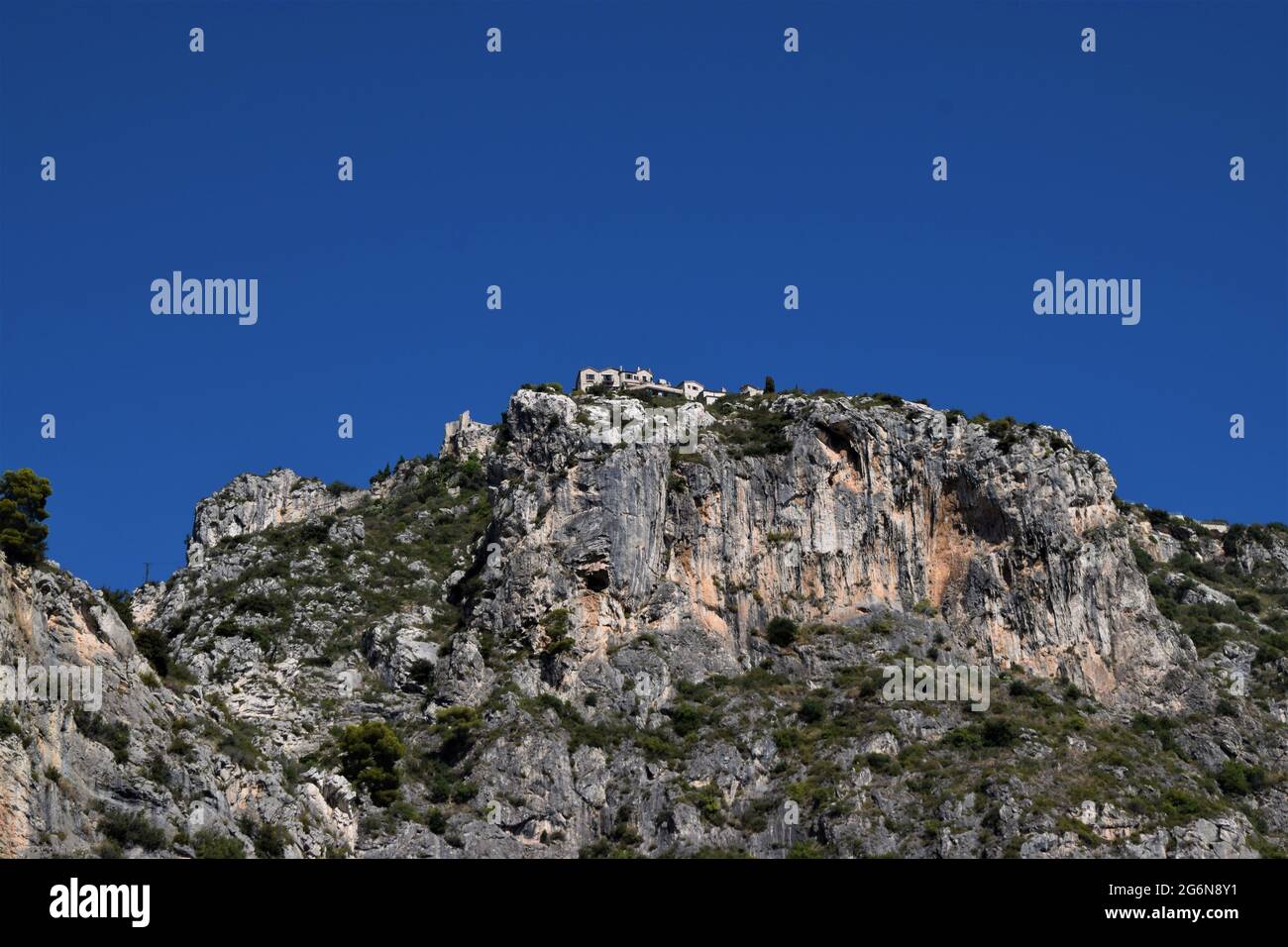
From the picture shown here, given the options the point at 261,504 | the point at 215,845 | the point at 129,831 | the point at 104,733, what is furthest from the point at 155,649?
the point at 261,504

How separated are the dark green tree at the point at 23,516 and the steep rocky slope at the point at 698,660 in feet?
4.44

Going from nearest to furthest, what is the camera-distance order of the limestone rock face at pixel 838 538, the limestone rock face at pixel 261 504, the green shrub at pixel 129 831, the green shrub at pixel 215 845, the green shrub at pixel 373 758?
the green shrub at pixel 129 831 → the green shrub at pixel 215 845 → the green shrub at pixel 373 758 → the limestone rock face at pixel 838 538 → the limestone rock face at pixel 261 504

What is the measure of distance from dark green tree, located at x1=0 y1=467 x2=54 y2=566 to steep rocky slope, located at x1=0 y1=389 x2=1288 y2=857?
53.3 inches

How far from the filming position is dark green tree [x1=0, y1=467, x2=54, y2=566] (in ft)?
226

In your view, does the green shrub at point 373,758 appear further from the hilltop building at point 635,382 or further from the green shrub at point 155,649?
the hilltop building at point 635,382

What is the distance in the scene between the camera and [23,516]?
71688mm

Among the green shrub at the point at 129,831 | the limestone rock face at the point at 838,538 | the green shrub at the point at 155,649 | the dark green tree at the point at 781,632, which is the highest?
the limestone rock face at the point at 838,538

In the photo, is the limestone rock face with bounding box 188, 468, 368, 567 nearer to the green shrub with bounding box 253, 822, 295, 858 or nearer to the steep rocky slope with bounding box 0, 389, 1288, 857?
the steep rocky slope with bounding box 0, 389, 1288, 857

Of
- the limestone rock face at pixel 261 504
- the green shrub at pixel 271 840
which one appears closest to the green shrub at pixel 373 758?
the green shrub at pixel 271 840

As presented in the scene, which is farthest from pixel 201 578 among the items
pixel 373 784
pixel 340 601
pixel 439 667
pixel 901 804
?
pixel 901 804

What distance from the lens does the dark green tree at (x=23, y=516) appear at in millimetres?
69000

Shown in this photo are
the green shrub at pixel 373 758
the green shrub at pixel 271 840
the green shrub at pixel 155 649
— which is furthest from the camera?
the green shrub at pixel 373 758

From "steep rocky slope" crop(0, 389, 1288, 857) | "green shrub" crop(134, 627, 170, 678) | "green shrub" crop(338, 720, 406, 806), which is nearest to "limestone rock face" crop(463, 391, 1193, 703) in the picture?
"steep rocky slope" crop(0, 389, 1288, 857)
